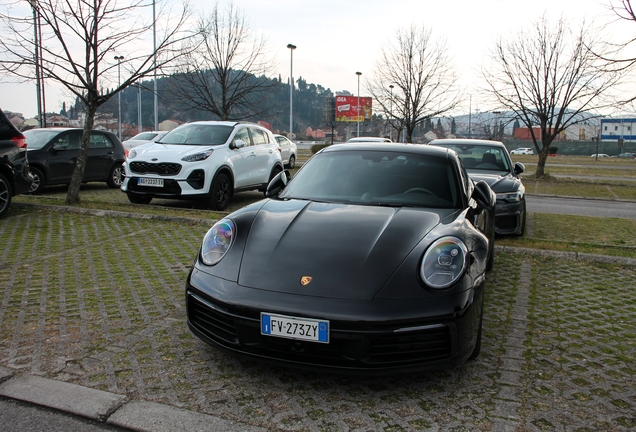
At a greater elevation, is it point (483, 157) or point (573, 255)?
point (483, 157)

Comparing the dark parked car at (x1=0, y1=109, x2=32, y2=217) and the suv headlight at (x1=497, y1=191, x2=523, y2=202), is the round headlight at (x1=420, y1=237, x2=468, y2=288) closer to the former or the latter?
the suv headlight at (x1=497, y1=191, x2=523, y2=202)

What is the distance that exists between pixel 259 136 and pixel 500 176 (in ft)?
18.6

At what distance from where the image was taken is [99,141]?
14320 mm

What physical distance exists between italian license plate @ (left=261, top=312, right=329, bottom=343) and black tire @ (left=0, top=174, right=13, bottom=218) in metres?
7.32

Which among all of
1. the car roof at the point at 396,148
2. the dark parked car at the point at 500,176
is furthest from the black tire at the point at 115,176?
the car roof at the point at 396,148

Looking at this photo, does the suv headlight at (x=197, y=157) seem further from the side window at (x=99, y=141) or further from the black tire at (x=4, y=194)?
the side window at (x=99, y=141)

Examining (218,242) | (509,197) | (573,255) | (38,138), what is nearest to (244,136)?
(38,138)

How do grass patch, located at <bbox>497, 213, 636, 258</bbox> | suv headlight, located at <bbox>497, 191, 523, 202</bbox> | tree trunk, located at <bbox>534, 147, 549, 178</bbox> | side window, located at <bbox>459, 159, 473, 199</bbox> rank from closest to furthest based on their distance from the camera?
1. side window, located at <bbox>459, 159, 473, 199</bbox>
2. grass patch, located at <bbox>497, 213, 636, 258</bbox>
3. suv headlight, located at <bbox>497, 191, 523, 202</bbox>
4. tree trunk, located at <bbox>534, 147, 549, 178</bbox>

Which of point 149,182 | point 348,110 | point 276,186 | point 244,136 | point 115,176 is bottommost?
point 115,176

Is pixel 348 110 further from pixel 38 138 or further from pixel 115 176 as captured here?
pixel 38 138

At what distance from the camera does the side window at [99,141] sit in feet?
46.2

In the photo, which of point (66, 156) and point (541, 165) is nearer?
point (66, 156)

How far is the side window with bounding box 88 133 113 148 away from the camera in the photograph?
14.1 metres

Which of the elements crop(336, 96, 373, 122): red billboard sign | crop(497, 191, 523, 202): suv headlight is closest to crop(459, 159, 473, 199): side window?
crop(497, 191, 523, 202): suv headlight
